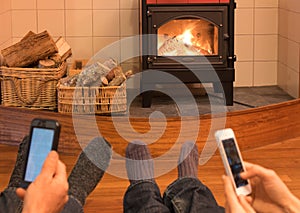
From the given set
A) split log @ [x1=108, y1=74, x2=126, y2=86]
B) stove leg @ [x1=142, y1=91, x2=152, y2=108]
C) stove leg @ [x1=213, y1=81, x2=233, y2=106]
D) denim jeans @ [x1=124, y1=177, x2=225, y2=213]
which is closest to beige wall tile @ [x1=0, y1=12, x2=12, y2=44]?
split log @ [x1=108, y1=74, x2=126, y2=86]

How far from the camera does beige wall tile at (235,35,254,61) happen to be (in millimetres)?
4168

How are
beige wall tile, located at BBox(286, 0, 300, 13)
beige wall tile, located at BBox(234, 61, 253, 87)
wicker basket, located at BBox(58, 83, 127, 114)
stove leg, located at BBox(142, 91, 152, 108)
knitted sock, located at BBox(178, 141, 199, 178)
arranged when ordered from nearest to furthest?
knitted sock, located at BBox(178, 141, 199, 178), wicker basket, located at BBox(58, 83, 127, 114), stove leg, located at BBox(142, 91, 152, 108), beige wall tile, located at BBox(286, 0, 300, 13), beige wall tile, located at BBox(234, 61, 253, 87)

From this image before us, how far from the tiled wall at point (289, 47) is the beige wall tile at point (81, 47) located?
3.87 feet

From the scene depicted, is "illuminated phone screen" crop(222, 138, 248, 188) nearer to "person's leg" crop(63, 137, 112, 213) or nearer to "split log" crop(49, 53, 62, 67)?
"person's leg" crop(63, 137, 112, 213)

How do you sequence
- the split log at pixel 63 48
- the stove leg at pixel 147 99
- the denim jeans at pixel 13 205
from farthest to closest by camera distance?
1. the stove leg at pixel 147 99
2. the split log at pixel 63 48
3. the denim jeans at pixel 13 205

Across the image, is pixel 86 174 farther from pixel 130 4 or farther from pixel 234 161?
pixel 130 4

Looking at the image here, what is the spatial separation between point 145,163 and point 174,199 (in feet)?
0.97

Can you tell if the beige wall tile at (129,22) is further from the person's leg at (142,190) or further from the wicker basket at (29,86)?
the person's leg at (142,190)

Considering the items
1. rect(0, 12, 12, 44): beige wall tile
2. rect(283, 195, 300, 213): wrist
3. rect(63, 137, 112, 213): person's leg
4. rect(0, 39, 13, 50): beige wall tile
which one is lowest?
rect(63, 137, 112, 213): person's leg

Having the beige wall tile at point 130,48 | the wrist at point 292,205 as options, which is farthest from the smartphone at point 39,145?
the beige wall tile at point 130,48

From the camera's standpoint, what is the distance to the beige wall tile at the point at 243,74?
4.21m

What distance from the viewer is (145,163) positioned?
2.06m

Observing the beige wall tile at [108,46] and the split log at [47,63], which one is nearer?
the split log at [47,63]

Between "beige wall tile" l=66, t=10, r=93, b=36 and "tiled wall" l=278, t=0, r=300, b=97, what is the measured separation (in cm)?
118
